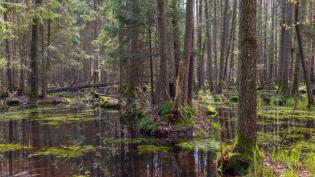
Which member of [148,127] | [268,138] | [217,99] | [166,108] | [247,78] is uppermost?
[247,78]

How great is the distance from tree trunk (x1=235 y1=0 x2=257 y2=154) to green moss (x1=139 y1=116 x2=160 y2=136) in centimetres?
551

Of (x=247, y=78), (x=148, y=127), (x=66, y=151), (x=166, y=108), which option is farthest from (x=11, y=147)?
(x=247, y=78)

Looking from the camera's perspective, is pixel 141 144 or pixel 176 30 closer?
pixel 141 144

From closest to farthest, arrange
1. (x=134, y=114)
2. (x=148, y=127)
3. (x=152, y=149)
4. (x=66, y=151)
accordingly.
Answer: (x=66, y=151), (x=152, y=149), (x=148, y=127), (x=134, y=114)

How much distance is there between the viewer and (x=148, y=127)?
13.4 metres

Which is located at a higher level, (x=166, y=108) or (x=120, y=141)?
(x=166, y=108)

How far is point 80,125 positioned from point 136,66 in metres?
6.86

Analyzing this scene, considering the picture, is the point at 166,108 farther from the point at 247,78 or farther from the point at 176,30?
the point at 176,30

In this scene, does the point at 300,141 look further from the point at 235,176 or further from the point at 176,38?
the point at 176,38

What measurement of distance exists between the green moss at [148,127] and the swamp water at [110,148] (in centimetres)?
45

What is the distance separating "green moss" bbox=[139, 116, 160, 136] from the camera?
517 inches

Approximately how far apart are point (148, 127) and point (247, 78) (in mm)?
6242

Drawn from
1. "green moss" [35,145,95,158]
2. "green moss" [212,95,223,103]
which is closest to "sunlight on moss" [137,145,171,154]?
"green moss" [35,145,95,158]

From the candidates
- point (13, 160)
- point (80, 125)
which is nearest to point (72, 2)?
point (80, 125)
